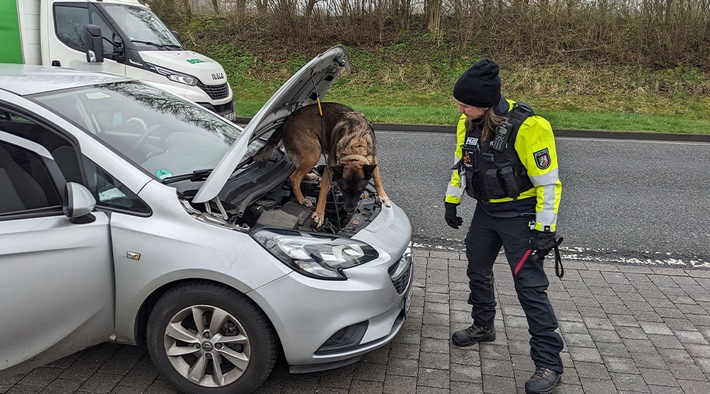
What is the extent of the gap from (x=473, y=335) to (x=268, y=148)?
1.97 meters

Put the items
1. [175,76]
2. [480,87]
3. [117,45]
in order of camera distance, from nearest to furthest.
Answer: [480,87] < [117,45] < [175,76]

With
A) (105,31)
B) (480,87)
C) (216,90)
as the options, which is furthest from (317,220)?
(105,31)

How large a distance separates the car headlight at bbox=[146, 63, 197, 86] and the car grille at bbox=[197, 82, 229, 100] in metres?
0.14

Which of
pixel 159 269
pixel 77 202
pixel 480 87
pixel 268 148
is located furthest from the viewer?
pixel 268 148

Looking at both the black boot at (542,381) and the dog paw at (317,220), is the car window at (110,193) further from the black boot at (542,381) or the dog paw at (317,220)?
Result: the black boot at (542,381)

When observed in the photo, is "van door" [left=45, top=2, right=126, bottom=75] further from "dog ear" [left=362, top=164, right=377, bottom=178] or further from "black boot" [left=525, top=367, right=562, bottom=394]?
"black boot" [left=525, top=367, right=562, bottom=394]

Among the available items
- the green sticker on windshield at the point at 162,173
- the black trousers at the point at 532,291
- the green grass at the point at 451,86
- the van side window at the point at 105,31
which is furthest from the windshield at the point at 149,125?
the green grass at the point at 451,86

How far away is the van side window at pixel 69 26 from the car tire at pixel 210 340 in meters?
8.06

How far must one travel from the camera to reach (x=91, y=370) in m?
3.23

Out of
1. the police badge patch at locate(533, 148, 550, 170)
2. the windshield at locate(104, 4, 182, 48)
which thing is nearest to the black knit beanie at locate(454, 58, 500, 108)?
the police badge patch at locate(533, 148, 550, 170)

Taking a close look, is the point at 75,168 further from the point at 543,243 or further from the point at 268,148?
the point at 543,243

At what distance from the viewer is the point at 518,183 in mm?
3129

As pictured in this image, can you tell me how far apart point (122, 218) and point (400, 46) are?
16.2 meters

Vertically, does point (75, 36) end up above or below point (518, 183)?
above
